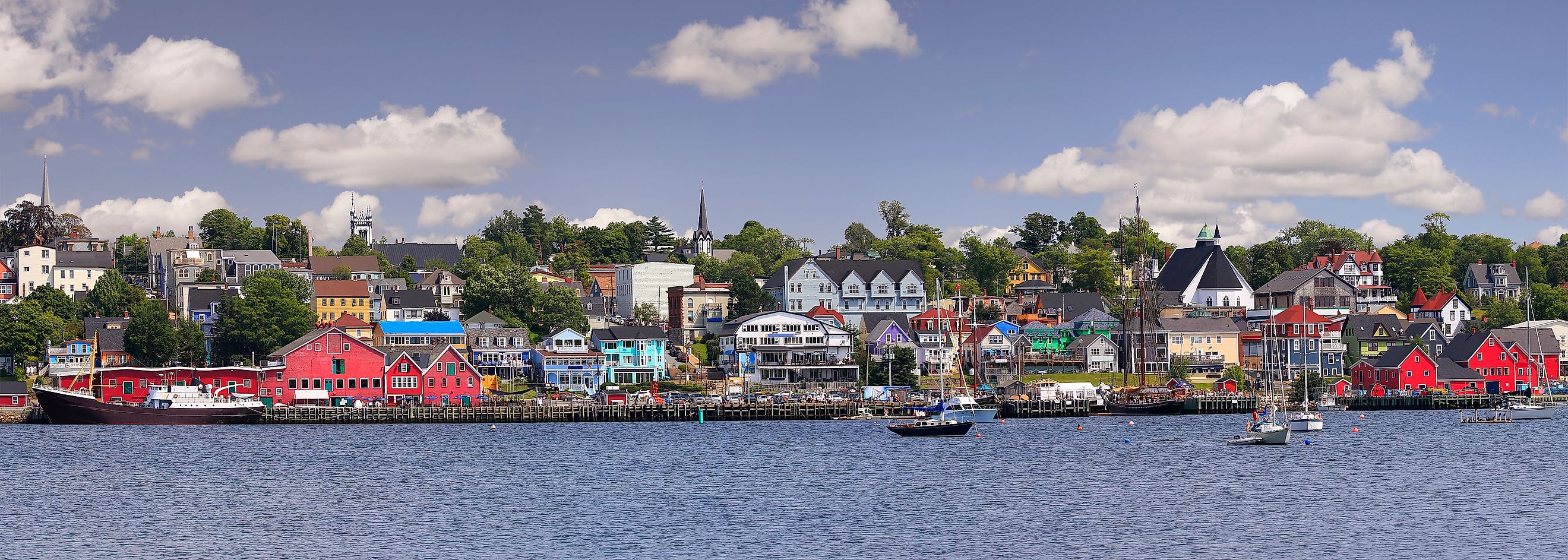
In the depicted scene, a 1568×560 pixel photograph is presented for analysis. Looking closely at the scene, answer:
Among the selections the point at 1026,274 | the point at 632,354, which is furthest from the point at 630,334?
the point at 1026,274

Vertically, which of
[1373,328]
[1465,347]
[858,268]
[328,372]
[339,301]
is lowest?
[328,372]

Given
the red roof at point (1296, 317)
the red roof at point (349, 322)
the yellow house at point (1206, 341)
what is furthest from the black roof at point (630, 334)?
the red roof at point (1296, 317)

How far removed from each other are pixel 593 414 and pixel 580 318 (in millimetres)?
30907

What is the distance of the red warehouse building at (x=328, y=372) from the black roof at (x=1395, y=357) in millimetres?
68801

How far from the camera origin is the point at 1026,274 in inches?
6663

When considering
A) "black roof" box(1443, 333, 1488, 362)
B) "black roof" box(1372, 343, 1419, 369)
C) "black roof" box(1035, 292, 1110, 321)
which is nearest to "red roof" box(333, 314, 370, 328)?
"black roof" box(1035, 292, 1110, 321)

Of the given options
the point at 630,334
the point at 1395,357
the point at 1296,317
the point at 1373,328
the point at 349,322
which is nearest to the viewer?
the point at 1395,357

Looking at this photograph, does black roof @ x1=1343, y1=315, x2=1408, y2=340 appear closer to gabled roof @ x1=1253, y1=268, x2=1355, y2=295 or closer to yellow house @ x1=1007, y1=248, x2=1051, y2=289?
gabled roof @ x1=1253, y1=268, x2=1355, y2=295

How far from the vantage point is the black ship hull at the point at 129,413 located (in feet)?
308

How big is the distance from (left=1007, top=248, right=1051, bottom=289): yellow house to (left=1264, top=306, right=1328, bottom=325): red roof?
41025mm

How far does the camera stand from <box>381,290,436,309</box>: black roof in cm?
13825

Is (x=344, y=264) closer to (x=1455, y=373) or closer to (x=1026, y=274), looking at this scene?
(x=1026, y=274)

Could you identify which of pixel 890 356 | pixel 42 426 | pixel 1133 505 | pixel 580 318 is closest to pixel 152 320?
pixel 42 426

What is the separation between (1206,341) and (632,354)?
46.1 metres
